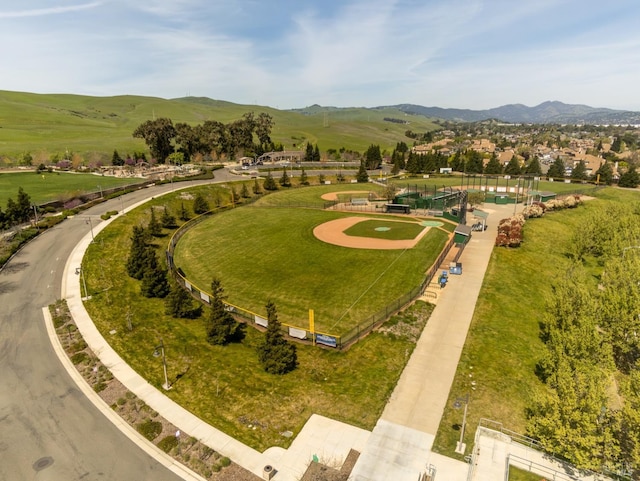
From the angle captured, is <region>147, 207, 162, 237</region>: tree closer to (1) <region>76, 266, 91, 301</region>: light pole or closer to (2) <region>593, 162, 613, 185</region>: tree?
(1) <region>76, 266, 91, 301</region>: light pole

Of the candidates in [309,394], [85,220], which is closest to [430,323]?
[309,394]

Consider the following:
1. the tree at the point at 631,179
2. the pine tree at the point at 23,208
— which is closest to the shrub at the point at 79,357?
the pine tree at the point at 23,208

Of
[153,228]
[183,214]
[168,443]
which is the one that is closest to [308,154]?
[183,214]

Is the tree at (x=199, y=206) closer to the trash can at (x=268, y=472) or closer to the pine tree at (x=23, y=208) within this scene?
the pine tree at (x=23, y=208)

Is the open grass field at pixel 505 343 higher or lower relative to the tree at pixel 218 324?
lower

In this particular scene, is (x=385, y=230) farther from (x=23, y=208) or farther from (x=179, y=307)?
(x=23, y=208)

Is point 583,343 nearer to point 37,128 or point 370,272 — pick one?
point 370,272

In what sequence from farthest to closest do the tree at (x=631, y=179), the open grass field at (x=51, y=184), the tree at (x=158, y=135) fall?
the tree at (x=158, y=135), the tree at (x=631, y=179), the open grass field at (x=51, y=184)
